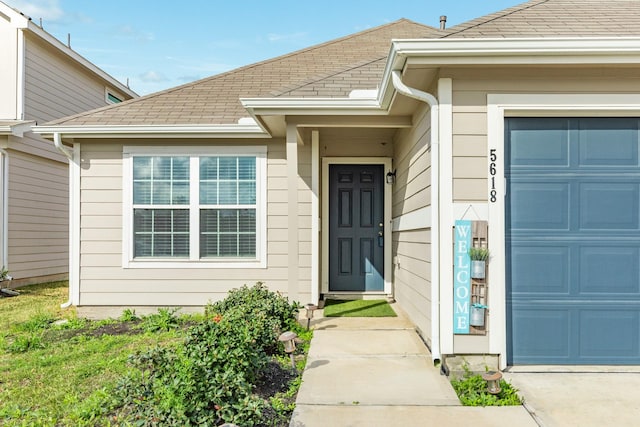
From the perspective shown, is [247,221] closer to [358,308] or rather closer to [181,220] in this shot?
[181,220]

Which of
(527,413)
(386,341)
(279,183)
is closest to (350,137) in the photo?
(279,183)

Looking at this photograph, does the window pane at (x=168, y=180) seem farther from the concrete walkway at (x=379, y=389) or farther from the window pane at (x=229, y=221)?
the concrete walkway at (x=379, y=389)

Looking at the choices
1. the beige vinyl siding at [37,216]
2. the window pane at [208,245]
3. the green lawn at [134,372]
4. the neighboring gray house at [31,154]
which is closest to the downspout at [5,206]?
the neighboring gray house at [31,154]

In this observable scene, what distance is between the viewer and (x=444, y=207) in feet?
11.6

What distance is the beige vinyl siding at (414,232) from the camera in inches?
162

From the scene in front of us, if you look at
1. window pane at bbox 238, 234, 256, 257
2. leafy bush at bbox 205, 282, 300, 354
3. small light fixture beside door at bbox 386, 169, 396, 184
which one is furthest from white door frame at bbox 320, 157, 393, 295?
leafy bush at bbox 205, 282, 300, 354

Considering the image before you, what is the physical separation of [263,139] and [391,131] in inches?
70.3

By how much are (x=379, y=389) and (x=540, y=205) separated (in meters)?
1.92

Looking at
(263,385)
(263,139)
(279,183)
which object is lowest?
(263,385)

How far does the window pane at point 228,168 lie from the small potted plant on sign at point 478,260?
365 cm

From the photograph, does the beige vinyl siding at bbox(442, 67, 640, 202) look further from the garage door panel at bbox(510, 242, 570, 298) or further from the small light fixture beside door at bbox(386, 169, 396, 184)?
the small light fixture beside door at bbox(386, 169, 396, 184)

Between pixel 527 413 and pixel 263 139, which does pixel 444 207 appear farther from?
pixel 263 139

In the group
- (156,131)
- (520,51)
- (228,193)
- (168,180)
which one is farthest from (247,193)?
(520,51)

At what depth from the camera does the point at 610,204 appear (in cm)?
366
